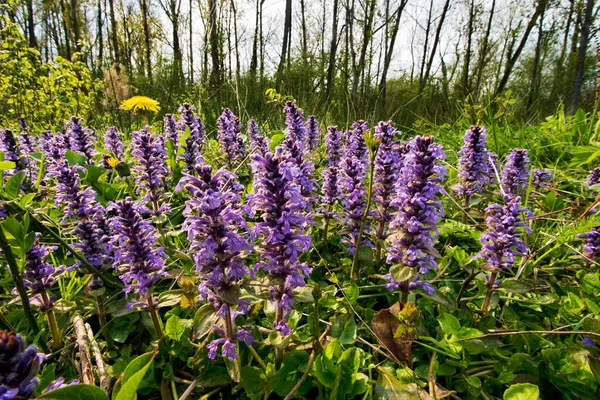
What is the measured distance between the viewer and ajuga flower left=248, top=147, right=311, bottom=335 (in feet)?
5.19

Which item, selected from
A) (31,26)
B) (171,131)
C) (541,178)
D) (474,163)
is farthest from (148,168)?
(31,26)

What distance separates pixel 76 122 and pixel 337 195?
10.6ft

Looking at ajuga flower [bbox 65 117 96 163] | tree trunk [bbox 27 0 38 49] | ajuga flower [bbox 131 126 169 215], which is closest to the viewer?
ajuga flower [bbox 131 126 169 215]

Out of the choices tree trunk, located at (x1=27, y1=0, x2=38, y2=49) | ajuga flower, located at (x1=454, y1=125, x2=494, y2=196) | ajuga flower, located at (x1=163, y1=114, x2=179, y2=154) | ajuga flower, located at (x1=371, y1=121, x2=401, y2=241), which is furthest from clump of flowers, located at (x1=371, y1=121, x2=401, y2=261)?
tree trunk, located at (x1=27, y1=0, x2=38, y2=49)

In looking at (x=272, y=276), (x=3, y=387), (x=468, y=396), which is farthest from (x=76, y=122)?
(x=468, y=396)

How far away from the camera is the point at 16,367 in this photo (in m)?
0.90

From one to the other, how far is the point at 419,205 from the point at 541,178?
257cm

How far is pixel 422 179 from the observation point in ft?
6.62

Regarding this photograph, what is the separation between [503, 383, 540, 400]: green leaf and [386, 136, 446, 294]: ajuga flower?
1.99 feet

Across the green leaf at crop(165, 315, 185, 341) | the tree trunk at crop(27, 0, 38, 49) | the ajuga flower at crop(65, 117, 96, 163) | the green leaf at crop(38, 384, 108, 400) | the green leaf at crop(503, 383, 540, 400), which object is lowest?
the green leaf at crop(503, 383, 540, 400)

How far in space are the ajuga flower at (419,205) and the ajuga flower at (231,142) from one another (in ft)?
9.10

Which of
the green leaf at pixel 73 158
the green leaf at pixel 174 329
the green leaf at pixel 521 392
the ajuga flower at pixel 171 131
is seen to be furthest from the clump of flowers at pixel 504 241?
the ajuga flower at pixel 171 131

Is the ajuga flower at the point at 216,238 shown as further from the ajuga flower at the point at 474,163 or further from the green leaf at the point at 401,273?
the ajuga flower at the point at 474,163

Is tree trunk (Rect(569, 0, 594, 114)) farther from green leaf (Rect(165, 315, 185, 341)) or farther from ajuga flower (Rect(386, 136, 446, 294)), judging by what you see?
green leaf (Rect(165, 315, 185, 341))
